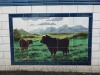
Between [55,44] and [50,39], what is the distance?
16 centimetres

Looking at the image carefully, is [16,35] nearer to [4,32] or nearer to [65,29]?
[4,32]

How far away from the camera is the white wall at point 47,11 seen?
6.01m

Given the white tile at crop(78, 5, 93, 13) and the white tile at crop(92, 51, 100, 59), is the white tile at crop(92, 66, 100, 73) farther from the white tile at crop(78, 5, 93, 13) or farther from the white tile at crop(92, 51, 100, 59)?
the white tile at crop(78, 5, 93, 13)

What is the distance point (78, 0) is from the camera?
5996 mm

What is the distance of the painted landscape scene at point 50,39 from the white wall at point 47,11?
0.15 m

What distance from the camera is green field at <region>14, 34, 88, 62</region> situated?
615cm

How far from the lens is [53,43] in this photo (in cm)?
620

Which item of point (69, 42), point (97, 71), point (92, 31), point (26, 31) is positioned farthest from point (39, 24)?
point (97, 71)

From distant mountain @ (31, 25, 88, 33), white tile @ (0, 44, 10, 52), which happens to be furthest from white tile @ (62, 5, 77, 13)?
white tile @ (0, 44, 10, 52)

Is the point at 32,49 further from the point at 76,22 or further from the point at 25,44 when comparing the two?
the point at 76,22

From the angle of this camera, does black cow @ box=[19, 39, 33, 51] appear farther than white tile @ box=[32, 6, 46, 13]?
Yes

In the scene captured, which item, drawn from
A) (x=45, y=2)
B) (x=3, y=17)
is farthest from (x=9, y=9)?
(x=45, y=2)

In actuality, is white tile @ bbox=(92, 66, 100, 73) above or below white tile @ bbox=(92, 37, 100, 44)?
below

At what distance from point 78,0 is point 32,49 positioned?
1479 millimetres
